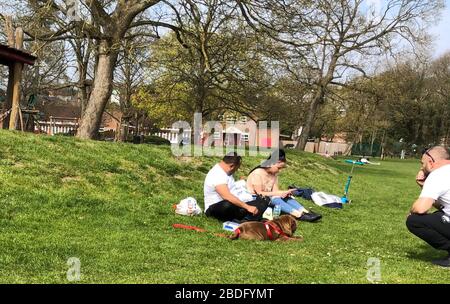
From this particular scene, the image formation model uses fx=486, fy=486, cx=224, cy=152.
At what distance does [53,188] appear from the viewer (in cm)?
920

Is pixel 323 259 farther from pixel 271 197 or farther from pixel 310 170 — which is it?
pixel 310 170

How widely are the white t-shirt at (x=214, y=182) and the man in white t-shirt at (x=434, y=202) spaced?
318cm

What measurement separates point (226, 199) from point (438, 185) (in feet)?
11.4

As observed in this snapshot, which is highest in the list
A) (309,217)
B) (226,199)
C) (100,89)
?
(100,89)

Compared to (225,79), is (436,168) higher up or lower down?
lower down

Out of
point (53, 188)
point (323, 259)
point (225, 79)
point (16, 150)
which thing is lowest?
point (323, 259)

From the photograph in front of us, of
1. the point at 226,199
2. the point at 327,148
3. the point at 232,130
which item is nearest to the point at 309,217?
the point at 226,199

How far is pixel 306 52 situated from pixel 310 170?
15.7 feet

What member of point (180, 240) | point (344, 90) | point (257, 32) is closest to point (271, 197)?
point (180, 240)

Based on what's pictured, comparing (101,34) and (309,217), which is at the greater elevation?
(101,34)

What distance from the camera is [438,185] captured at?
19.1ft

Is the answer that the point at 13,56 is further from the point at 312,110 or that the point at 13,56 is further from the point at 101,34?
the point at 312,110

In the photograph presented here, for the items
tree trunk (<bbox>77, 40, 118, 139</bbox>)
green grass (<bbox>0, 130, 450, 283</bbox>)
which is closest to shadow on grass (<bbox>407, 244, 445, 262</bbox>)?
green grass (<bbox>0, 130, 450, 283</bbox>)

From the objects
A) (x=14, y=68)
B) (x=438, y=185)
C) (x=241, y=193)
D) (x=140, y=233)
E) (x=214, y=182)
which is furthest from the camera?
(x=14, y=68)
